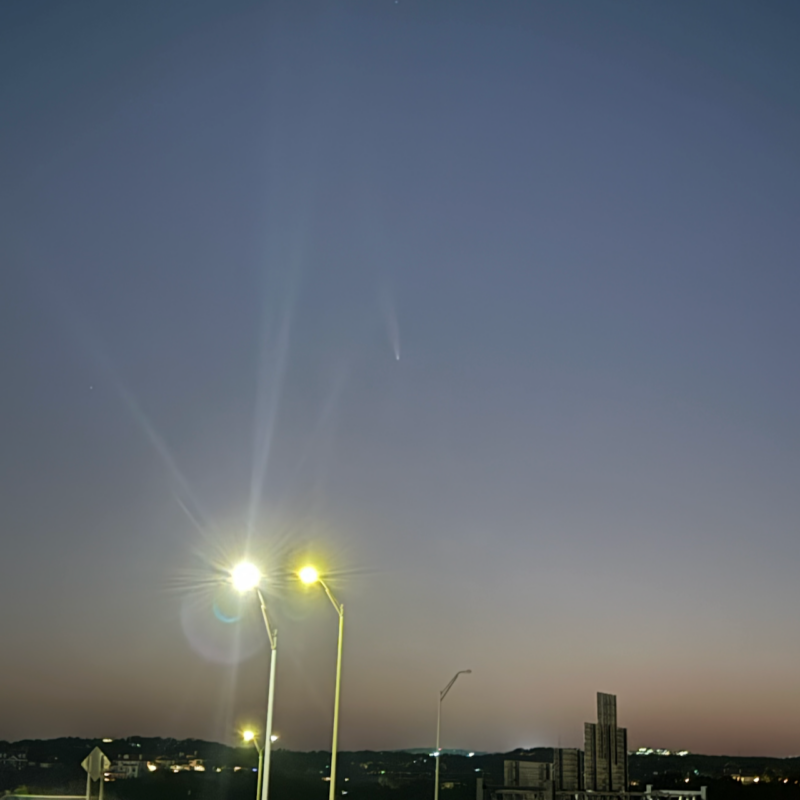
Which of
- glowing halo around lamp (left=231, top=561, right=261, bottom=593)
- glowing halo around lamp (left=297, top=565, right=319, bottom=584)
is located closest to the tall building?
glowing halo around lamp (left=297, top=565, right=319, bottom=584)

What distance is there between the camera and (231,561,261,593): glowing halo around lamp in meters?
19.4

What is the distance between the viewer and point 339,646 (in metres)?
22.8

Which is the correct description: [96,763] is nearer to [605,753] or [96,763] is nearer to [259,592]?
[259,592]

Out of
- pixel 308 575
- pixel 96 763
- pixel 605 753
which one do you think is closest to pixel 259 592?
pixel 308 575

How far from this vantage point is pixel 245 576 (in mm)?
19469

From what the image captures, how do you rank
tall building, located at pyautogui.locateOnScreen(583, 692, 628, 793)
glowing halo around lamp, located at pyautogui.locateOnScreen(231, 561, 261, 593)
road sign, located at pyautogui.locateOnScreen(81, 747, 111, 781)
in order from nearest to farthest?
glowing halo around lamp, located at pyautogui.locateOnScreen(231, 561, 261, 593)
road sign, located at pyautogui.locateOnScreen(81, 747, 111, 781)
tall building, located at pyautogui.locateOnScreen(583, 692, 628, 793)

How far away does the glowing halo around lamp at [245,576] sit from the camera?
63.7 ft

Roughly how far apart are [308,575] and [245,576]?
137 cm

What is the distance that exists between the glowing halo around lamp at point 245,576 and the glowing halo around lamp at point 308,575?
1.12 meters

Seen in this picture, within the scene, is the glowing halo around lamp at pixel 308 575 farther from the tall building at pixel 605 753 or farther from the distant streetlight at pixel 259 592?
the tall building at pixel 605 753

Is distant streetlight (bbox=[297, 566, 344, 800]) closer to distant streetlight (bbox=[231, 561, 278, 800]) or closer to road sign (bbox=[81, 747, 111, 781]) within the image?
distant streetlight (bbox=[231, 561, 278, 800])

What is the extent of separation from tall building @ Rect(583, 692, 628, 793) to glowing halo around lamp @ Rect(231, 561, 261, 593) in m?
20.7

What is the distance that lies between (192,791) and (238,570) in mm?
130917

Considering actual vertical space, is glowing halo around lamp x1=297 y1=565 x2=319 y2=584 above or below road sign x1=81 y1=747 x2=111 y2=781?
above
